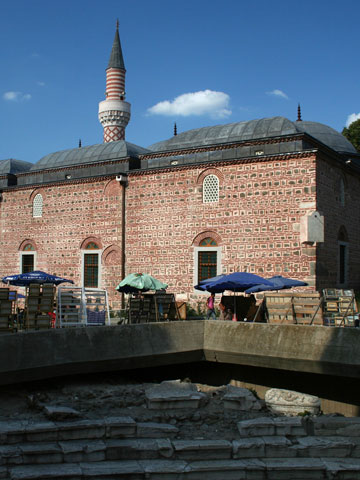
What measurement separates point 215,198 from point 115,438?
39.3 feet

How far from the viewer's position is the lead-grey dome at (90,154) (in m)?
22.3

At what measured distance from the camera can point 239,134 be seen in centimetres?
1955

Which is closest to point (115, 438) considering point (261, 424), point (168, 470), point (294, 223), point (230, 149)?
point (168, 470)

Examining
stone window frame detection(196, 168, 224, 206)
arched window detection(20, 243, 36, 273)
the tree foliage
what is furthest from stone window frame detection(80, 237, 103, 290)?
the tree foliage

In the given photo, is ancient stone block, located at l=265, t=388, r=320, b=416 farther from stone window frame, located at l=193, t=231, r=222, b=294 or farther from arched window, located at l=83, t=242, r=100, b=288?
arched window, located at l=83, t=242, r=100, b=288

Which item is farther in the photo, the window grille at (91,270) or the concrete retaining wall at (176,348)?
the window grille at (91,270)

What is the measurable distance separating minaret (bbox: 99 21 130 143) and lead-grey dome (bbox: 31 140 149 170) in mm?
6816

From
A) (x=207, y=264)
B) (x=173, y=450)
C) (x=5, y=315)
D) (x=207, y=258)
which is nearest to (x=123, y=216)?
(x=207, y=258)

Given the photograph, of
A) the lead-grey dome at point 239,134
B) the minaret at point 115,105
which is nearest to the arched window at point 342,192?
the lead-grey dome at point 239,134

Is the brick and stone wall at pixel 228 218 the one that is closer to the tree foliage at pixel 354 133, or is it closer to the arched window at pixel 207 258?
the arched window at pixel 207 258

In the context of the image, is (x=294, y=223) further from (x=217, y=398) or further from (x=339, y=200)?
(x=217, y=398)

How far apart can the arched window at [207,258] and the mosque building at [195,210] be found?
4cm

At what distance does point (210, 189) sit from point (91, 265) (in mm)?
5600

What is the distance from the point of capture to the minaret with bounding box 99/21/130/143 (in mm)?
30547
